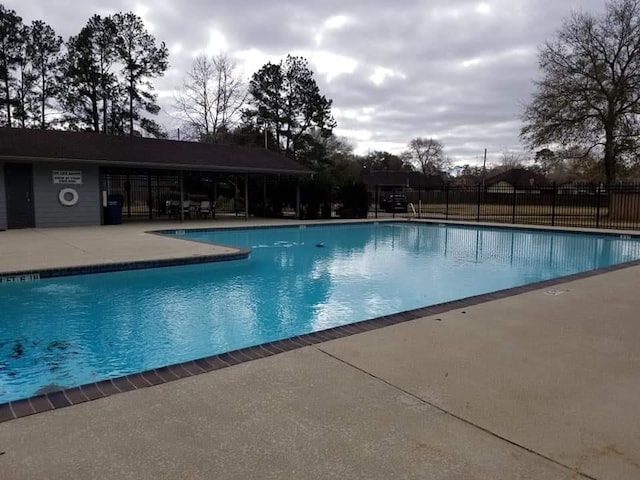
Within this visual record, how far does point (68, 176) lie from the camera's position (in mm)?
15047

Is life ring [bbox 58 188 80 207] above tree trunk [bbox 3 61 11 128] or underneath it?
underneath

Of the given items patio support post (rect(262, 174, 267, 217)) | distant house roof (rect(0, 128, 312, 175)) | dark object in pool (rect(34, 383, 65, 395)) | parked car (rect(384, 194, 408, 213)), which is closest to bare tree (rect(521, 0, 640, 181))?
parked car (rect(384, 194, 408, 213))

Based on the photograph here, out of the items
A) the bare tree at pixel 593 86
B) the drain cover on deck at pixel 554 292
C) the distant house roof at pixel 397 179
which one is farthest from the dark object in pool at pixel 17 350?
the distant house roof at pixel 397 179

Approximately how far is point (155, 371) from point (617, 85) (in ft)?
75.4

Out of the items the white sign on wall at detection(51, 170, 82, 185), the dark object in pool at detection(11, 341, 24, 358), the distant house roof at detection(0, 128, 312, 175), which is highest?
the distant house roof at detection(0, 128, 312, 175)

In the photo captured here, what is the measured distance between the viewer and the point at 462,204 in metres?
31.6

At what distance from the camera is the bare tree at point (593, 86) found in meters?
19.8

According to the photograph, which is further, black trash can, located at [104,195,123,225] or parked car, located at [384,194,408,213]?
parked car, located at [384,194,408,213]

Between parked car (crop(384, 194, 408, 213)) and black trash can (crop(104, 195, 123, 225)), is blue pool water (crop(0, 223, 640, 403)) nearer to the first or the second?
black trash can (crop(104, 195, 123, 225))

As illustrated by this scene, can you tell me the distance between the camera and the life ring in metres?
14.9

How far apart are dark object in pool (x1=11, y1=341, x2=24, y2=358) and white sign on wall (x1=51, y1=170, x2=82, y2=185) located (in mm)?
11847

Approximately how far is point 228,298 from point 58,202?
36.2 ft

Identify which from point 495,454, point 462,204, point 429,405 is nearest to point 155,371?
point 429,405

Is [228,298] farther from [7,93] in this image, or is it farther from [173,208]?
[7,93]
